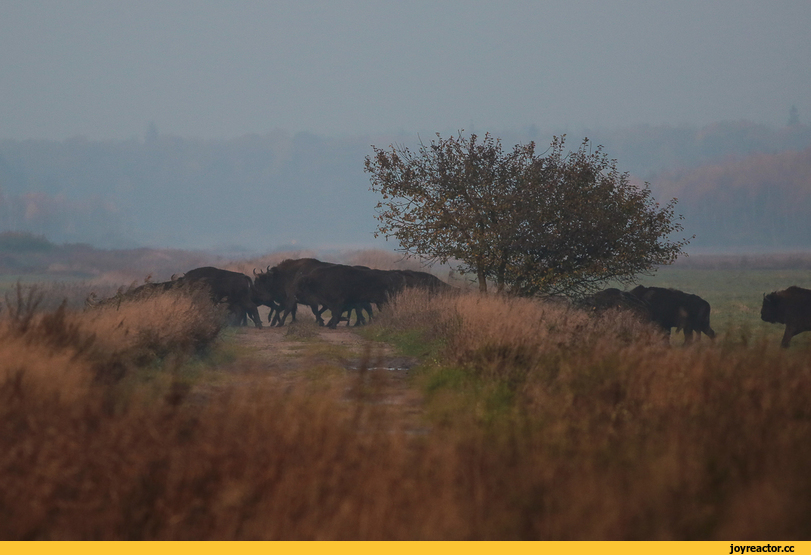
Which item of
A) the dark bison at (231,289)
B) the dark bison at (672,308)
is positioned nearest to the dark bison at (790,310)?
the dark bison at (672,308)

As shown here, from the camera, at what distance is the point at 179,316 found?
15.8m

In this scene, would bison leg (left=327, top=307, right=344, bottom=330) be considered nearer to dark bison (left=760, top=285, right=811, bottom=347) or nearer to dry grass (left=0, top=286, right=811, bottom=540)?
dark bison (left=760, top=285, right=811, bottom=347)

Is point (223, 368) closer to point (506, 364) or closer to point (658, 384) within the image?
point (506, 364)

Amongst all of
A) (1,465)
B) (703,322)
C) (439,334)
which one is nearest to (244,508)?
(1,465)

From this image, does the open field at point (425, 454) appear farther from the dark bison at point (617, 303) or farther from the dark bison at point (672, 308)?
the dark bison at point (672, 308)

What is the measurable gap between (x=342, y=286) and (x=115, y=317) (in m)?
12.1

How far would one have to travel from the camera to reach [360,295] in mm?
25969

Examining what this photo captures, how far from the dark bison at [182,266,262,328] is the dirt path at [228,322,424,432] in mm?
1405

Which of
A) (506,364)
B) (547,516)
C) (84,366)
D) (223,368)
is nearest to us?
(547,516)

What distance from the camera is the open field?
18.1ft

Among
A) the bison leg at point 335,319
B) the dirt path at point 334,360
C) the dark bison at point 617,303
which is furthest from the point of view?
the bison leg at point 335,319

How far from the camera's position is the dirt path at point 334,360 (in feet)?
33.6

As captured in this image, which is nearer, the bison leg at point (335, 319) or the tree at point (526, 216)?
the tree at point (526, 216)

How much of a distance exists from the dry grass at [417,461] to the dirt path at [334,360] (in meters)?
0.82
